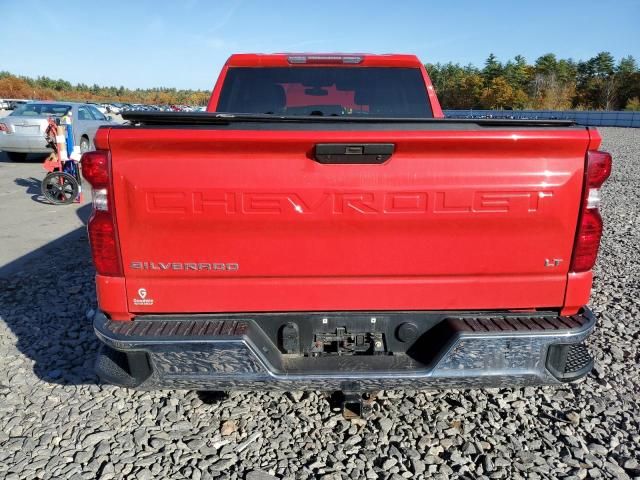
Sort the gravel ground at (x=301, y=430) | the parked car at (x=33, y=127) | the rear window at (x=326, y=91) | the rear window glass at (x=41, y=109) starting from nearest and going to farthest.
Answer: the gravel ground at (x=301, y=430) → the rear window at (x=326, y=91) → the parked car at (x=33, y=127) → the rear window glass at (x=41, y=109)

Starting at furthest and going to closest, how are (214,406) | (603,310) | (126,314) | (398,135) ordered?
(603,310), (214,406), (126,314), (398,135)

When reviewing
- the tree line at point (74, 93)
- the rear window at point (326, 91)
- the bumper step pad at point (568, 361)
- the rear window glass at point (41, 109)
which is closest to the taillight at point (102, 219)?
the rear window at point (326, 91)

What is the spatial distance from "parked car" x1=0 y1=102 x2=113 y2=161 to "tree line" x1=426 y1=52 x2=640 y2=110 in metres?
66.5

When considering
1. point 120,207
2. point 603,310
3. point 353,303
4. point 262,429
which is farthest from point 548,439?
point 120,207

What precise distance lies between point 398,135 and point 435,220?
0.42m

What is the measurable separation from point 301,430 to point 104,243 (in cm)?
153

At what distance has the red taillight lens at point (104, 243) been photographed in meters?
2.18

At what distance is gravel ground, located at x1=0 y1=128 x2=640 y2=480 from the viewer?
2500 millimetres

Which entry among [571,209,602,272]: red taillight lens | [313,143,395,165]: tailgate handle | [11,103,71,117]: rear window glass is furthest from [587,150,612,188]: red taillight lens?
[11,103,71,117]: rear window glass

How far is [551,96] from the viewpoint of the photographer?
73188 millimetres

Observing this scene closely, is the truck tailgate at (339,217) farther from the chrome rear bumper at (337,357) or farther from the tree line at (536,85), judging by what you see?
the tree line at (536,85)

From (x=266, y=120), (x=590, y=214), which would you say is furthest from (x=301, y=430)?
(x=590, y=214)

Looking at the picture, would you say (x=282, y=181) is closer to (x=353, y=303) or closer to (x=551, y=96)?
(x=353, y=303)

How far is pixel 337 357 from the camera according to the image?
7.88 feet
